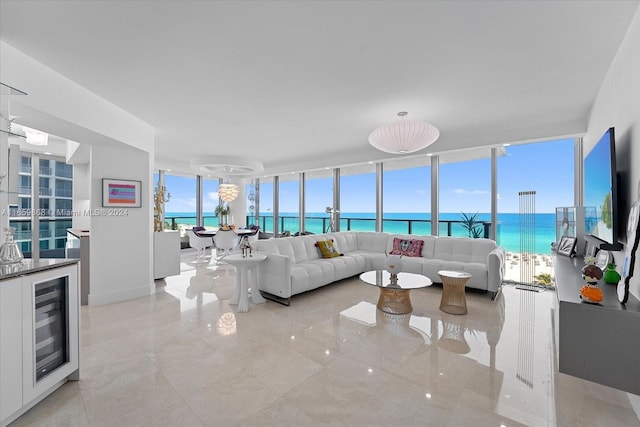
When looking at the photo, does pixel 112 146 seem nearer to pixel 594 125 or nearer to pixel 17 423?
pixel 17 423

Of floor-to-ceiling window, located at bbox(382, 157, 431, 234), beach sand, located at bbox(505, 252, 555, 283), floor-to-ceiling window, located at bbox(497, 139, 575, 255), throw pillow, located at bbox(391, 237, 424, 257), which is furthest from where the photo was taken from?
floor-to-ceiling window, located at bbox(382, 157, 431, 234)

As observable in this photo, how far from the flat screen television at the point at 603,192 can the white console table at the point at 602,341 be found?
0.72 metres

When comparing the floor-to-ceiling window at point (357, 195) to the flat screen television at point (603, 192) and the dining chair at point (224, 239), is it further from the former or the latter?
the flat screen television at point (603, 192)

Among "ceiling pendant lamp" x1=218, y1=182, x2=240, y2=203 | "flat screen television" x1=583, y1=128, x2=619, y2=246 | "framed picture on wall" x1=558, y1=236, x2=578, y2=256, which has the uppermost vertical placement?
"ceiling pendant lamp" x1=218, y1=182, x2=240, y2=203

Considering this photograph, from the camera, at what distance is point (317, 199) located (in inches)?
336

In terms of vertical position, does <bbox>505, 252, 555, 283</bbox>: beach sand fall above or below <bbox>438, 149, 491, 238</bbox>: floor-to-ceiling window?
below

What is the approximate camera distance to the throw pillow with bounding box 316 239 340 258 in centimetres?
497

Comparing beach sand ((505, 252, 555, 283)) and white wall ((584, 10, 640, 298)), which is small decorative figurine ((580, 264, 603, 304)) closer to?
white wall ((584, 10, 640, 298))

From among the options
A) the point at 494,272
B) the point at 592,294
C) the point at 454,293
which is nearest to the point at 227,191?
the point at 454,293

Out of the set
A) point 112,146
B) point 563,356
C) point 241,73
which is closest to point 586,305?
point 563,356

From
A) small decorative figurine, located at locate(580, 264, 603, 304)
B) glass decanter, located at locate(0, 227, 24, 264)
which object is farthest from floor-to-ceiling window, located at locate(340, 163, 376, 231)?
glass decanter, located at locate(0, 227, 24, 264)

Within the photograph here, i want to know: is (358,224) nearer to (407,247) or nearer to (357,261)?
(407,247)

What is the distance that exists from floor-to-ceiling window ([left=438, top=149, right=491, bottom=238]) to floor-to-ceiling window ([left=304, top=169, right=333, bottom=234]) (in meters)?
2.98

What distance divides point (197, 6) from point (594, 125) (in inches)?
182
